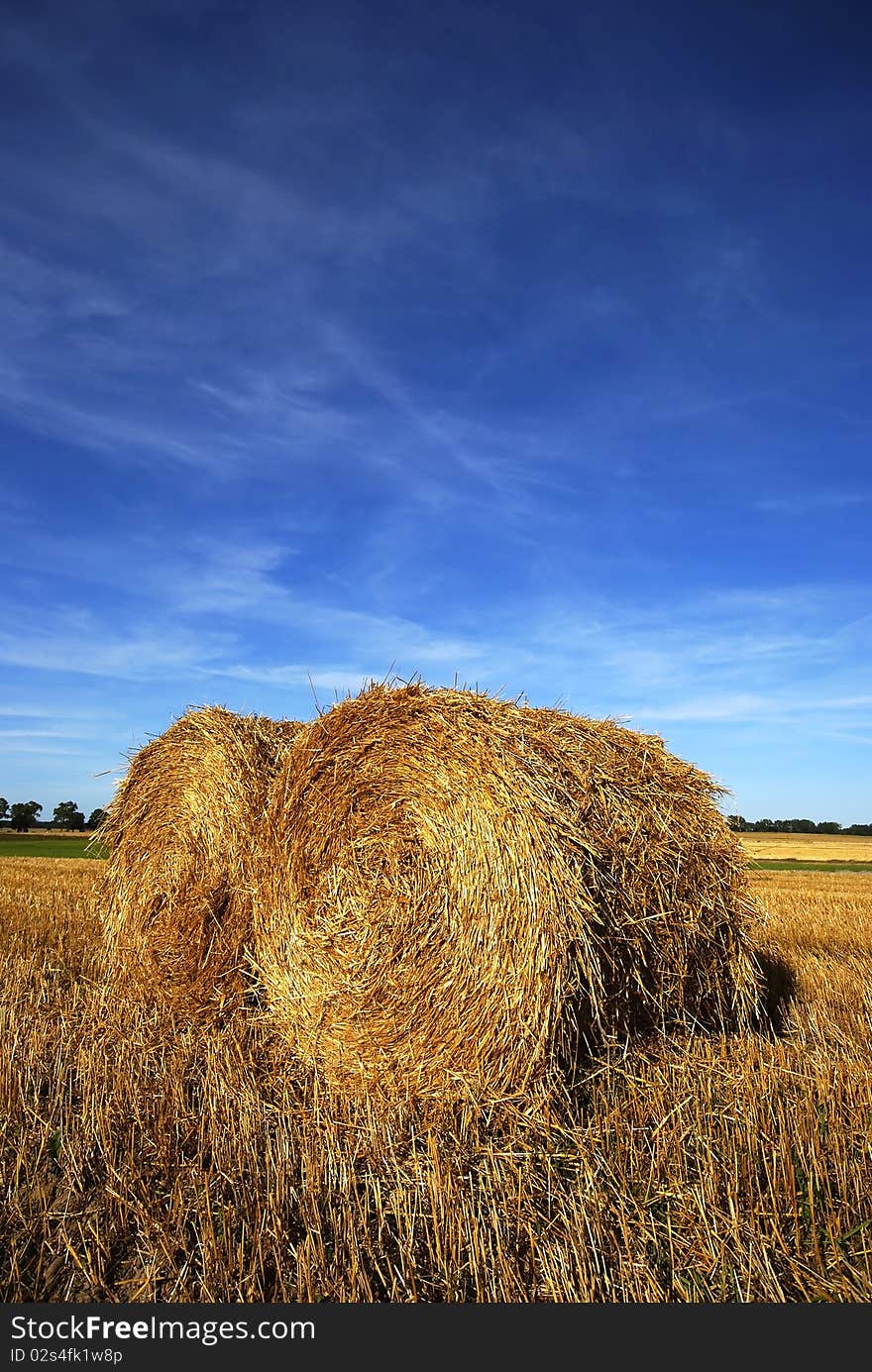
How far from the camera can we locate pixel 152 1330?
274cm

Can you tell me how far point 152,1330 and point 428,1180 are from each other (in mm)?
1180

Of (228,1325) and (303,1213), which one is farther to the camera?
(303,1213)

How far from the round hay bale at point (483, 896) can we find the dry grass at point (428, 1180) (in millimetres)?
271

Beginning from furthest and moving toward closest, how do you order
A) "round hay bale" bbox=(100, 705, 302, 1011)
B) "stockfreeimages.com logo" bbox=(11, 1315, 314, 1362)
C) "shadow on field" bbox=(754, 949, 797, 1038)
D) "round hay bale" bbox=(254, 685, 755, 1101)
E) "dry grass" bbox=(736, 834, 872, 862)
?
"dry grass" bbox=(736, 834, 872, 862) < "round hay bale" bbox=(100, 705, 302, 1011) < "shadow on field" bbox=(754, 949, 797, 1038) < "round hay bale" bbox=(254, 685, 755, 1101) < "stockfreeimages.com logo" bbox=(11, 1315, 314, 1362)

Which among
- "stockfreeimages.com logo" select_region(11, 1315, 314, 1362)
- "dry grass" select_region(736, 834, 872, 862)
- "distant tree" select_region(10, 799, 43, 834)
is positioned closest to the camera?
"stockfreeimages.com logo" select_region(11, 1315, 314, 1362)

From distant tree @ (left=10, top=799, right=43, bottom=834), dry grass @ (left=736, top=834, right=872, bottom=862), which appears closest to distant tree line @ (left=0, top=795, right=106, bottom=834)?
distant tree @ (left=10, top=799, right=43, bottom=834)

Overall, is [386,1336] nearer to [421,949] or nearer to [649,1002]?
[421,949]

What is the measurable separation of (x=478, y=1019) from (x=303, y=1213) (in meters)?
1.48

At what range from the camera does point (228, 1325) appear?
8.93ft

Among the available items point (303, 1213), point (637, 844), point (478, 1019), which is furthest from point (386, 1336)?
point (637, 844)

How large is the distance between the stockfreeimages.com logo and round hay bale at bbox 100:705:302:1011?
3626mm

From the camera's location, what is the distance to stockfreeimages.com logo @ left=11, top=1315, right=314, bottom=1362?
2.68m

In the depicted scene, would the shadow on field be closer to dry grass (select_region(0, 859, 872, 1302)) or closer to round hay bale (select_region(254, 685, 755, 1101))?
round hay bale (select_region(254, 685, 755, 1101))

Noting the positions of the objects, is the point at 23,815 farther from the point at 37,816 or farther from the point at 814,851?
the point at 814,851
